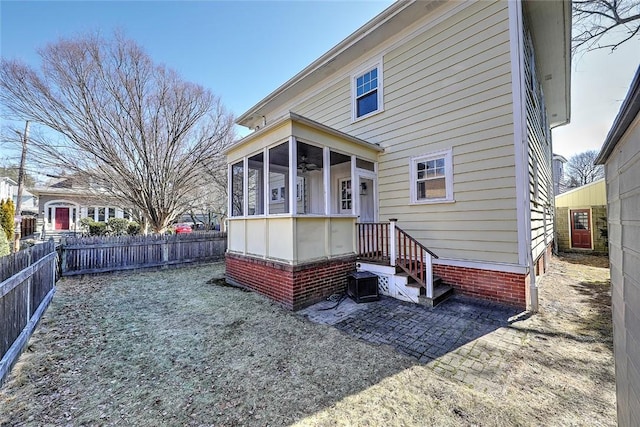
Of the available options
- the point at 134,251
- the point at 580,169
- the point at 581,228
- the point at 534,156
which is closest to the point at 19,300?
the point at 134,251

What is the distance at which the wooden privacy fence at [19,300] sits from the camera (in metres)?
2.93

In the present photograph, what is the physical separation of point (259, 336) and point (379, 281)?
9.78ft

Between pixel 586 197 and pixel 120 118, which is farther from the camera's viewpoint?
pixel 586 197

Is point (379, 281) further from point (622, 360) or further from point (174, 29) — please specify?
point (174, 29)

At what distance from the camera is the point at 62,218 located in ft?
73.5

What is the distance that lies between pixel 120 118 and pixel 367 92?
9174 millimetres

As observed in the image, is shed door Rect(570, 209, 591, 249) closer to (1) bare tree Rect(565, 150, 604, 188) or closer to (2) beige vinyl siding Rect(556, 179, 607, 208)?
(2) beige vinyl siding Rect(556, 179, 607, 208)

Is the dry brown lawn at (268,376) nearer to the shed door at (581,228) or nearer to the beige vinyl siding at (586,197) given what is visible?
the shed door at (581,228)

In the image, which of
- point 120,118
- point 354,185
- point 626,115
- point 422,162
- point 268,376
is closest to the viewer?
point 626,115

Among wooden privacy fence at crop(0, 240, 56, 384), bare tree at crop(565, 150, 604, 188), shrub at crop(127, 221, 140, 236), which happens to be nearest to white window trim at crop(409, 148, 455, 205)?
wooden privacy fence at crop(0, 240, 56, 384)

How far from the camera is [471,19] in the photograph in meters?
5.62

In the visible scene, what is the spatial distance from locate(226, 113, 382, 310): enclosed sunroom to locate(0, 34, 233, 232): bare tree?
5.33 meters

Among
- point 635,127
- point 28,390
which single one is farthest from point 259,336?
point 635,127

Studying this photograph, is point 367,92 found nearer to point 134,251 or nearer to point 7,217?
point 134,251
